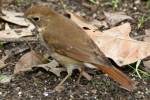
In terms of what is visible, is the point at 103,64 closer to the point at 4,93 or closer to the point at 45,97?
the point at 45,97

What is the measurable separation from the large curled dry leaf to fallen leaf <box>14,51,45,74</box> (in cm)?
62

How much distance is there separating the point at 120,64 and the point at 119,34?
512 mm

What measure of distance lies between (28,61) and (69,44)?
2.10 feet

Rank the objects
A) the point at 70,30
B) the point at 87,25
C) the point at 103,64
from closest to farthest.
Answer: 1. the point at 103,64
2. the point at 70,30
3. the point at 87,25

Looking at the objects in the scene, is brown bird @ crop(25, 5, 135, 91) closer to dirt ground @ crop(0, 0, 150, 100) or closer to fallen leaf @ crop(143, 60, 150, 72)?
dirt ground @ crop(0, 0, 150, 100)

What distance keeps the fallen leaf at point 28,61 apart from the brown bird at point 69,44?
38 cm

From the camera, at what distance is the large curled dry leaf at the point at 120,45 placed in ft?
18.1

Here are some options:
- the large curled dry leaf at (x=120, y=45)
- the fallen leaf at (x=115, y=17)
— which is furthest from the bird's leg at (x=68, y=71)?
the fallen leaf at (x=115, y=17)

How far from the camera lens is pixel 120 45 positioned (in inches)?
224

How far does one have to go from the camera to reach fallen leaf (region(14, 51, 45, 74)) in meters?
5.51

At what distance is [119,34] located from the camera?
588cm

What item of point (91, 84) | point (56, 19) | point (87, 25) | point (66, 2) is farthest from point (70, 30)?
point (66, 2)

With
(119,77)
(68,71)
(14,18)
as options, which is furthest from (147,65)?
(14,18)

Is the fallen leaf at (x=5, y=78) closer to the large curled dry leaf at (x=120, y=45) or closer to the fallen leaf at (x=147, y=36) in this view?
the large curled dry leaf at (x=120, y=45)
